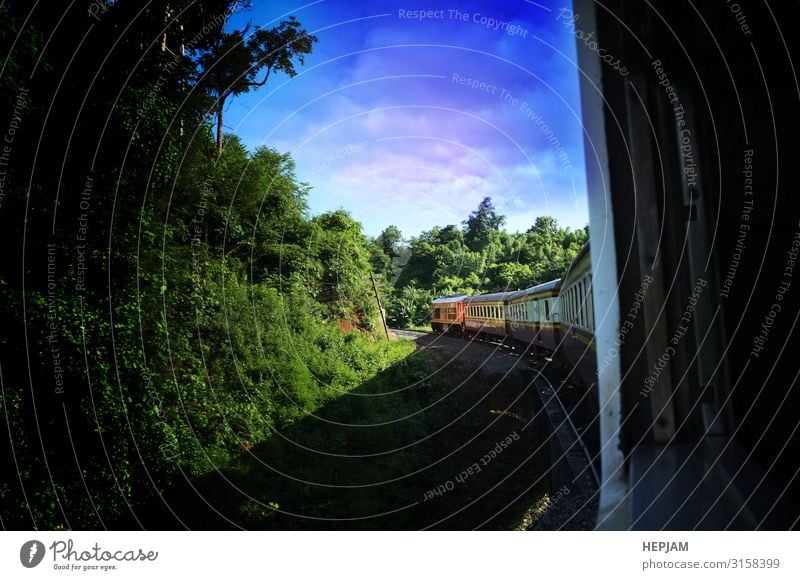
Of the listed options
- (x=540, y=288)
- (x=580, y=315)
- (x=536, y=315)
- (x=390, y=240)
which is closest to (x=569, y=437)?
(x=580, y=315)

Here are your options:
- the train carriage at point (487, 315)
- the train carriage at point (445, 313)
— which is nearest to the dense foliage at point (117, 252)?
the train carriage at point (445, 313)

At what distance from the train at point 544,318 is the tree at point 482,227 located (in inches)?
19.7

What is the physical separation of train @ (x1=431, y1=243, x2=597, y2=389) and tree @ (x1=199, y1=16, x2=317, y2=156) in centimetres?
170

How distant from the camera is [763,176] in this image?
144 centimetres

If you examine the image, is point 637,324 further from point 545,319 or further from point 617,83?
point 545,319

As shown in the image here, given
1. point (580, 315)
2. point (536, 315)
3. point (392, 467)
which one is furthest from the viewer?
point (536, 315)

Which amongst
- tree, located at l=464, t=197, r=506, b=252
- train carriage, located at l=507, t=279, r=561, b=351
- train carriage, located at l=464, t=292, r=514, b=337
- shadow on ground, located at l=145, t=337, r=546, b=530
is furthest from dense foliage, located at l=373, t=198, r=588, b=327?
train carriage, located at l=464, t=292, r=514, b=337

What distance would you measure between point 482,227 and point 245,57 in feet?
4.95

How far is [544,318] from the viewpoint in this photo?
5.79 meters

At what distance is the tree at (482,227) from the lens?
2750mm

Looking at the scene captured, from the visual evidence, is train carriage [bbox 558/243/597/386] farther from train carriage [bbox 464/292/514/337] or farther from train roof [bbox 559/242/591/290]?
train carriage [bbox 464/292/514/337]

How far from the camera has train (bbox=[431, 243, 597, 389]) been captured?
11.7 feet

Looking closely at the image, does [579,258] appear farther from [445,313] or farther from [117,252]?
[117,252]
